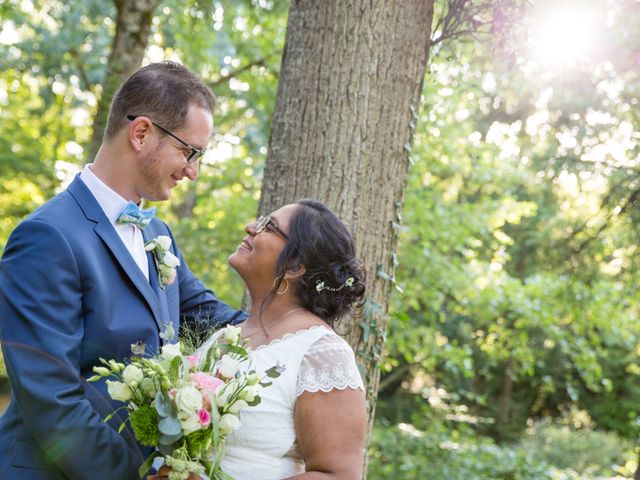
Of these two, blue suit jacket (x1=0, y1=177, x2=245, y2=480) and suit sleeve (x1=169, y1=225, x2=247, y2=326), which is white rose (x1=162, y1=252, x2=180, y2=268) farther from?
suit sleeve (x1=169, y1=225, x2=247, y2=326)

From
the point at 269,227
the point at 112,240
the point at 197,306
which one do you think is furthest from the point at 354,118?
the point at 112,240

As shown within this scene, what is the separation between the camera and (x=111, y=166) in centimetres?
271

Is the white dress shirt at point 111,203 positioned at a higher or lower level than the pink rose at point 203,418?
higher

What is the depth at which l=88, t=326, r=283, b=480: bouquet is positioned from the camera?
216cm

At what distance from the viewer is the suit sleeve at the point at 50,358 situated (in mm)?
2227

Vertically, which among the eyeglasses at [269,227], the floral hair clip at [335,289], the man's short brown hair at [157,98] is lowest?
the floral hair clip at [335,289]

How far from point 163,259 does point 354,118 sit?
1.18m

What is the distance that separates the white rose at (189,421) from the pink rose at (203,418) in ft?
0.05

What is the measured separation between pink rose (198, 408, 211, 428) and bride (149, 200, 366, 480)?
25cm

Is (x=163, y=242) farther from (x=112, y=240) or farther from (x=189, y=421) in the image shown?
(x=189, y=421)

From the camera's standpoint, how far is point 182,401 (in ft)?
7.00

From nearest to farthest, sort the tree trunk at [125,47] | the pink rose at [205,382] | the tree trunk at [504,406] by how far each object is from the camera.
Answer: the pink rose at [205,382]
the tree trunk at [125,47]
the tree trunk at [504,406]

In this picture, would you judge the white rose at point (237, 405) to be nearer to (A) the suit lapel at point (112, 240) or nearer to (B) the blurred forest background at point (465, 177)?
(A) the suit lapel at point (112, 240)

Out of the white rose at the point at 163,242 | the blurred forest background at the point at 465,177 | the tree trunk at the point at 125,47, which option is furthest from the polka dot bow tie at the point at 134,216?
the tree trunk at the point at 125,47
